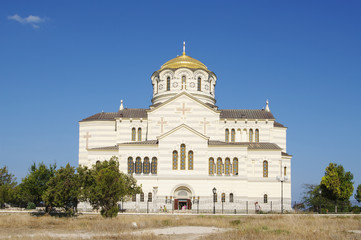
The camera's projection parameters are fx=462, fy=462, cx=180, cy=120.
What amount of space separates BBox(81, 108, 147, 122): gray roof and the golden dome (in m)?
6.75

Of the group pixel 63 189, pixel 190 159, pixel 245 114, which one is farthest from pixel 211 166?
pixel 63 189

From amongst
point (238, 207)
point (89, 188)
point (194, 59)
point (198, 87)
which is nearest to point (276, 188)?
point (238, 207)

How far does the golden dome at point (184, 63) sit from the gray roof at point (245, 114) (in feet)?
22.0

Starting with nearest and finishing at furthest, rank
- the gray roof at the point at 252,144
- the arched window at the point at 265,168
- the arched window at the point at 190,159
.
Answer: the arched window at the point at 190,159 < the gray roof at the point at 252,144 < the arched window at the point at 265,168

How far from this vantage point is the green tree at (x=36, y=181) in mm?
41625

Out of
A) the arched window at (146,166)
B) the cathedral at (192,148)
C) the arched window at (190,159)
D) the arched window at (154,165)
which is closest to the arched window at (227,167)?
the cathedral at (192,148)

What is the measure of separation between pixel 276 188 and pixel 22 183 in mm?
29566

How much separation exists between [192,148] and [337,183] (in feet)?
57.4

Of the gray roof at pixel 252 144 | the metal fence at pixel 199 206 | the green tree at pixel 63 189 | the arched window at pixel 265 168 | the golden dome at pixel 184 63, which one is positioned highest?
the golden dome at pixel 184 63

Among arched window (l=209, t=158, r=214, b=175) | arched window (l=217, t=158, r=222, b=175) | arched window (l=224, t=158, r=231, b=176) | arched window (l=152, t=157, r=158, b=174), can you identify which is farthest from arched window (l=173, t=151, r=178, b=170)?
arched window (l=224, t=158, r=231, b=176)

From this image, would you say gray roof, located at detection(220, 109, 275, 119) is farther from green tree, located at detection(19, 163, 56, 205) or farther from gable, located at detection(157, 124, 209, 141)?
green tree, located at detection(19, 163, 56, 205)

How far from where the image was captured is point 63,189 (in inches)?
1565

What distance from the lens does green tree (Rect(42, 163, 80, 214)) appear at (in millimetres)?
39562

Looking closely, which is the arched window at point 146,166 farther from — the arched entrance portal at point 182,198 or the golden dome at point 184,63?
the golden dome at point 184,63
